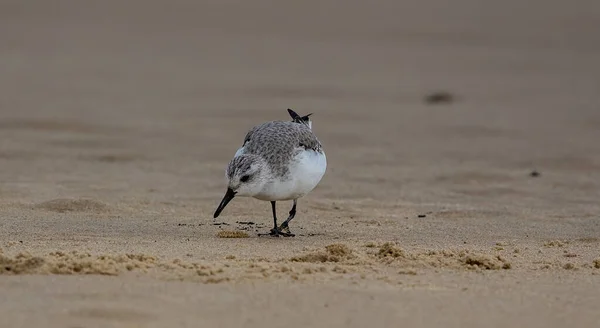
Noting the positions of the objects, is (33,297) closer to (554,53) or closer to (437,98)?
(437,98)

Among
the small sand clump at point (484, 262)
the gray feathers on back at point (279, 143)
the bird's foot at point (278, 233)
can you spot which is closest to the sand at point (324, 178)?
the small sand clump at point (484, 262)

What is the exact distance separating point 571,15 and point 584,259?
23.4 m

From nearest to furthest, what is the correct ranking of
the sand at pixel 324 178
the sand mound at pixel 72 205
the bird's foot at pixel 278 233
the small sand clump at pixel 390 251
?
the sand at pixel 324 178 < the small sand clump at pixel 390 251 < the bird's foot at pixel 278 233 < the sand mound at pixel 72 205

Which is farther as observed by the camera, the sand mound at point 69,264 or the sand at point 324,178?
the sand mound at point 69,264

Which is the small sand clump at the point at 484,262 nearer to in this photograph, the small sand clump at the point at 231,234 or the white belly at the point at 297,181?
the white belly at the point at 297,181

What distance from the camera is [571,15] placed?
2986cm

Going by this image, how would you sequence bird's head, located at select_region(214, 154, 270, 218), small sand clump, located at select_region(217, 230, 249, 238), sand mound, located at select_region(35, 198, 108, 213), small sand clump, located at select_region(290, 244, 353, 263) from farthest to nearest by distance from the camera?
sand mound, located at select_region(35, 198, 108, 213) → small sand clump, located at select_region(217, 230, 249, 238) → bird's head, located at select_region(214, 154, 270, 218) → small sand clump, located at select_region(290, 244, 353, 263)

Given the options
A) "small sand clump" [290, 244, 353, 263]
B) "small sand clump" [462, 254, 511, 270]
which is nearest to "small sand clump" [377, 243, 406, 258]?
"small sand clump" [290, 244, 353, 263]

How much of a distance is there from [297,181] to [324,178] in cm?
345

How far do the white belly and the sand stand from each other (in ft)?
1.21

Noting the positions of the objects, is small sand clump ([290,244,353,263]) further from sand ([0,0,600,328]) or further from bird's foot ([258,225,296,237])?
bird's foot ([258,225,296,237])

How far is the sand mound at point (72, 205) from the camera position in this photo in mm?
9188

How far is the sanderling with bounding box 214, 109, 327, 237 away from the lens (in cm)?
805

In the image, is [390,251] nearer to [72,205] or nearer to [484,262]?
[484,262]
